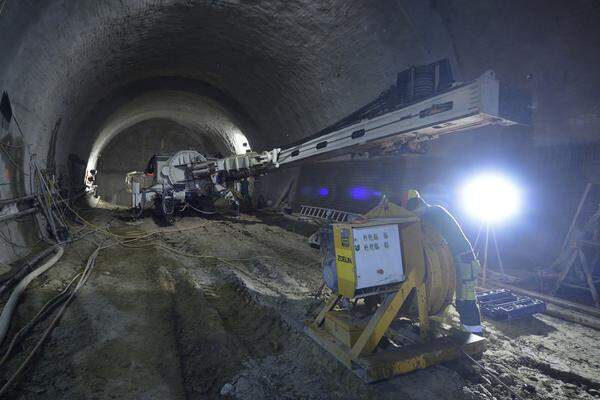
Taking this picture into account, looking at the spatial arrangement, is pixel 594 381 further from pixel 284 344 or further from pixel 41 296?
pixel 41 296

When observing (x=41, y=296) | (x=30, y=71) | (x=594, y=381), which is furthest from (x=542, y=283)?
(x=30, y=71)

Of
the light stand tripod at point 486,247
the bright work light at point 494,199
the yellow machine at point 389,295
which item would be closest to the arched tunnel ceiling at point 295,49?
the bright work light at point 494,199

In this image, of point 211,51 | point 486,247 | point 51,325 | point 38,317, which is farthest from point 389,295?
point 211,51

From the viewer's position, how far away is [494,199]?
6227 millimetres

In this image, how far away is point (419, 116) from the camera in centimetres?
338

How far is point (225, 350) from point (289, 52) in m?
7.10

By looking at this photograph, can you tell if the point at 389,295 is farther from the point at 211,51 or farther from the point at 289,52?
the point at 211,51

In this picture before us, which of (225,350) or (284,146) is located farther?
(284,146)

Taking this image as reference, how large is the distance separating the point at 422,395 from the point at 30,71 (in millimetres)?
6708

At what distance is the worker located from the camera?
3.14 metres

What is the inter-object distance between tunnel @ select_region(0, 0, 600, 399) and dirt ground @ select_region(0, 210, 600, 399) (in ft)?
0.08

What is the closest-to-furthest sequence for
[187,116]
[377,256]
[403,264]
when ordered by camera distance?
[377,256], [403,264], [187,116]

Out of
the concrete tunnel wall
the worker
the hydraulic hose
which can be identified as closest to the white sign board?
the worker

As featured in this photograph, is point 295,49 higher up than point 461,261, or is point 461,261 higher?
point 295,49
